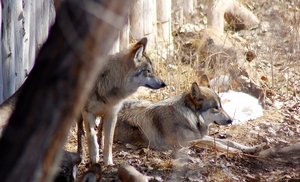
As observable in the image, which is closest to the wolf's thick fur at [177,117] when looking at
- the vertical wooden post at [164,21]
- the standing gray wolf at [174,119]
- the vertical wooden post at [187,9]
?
the standing gray wolf at [174,119]

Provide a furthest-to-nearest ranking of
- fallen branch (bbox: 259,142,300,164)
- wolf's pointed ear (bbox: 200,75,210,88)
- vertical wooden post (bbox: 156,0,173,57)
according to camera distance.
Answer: vertical wooden post (bbox: 156,0,173,57) < wolf's pointed ear (bbox: 200,75,210,88) < fallen branch (bbox: 259,142,300,164)

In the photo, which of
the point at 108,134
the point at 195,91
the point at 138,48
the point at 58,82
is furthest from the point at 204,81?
the point at 58,82

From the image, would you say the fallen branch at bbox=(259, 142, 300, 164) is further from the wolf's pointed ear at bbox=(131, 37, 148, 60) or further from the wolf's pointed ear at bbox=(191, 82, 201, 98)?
the wolf's pointed ear at bbox=(131, 37, 148, 60)

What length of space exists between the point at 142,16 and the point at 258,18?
9.97ft

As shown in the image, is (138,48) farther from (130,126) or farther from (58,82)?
(58,82)

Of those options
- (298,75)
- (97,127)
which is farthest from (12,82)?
(298,75)

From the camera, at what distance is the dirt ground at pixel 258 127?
8.24 m

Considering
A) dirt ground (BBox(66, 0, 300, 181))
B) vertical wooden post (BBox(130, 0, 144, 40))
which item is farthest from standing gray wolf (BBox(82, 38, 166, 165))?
vertical wooden post (BBox(130, 0, 144, 40))

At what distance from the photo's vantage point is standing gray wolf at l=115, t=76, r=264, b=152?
30.7 ft

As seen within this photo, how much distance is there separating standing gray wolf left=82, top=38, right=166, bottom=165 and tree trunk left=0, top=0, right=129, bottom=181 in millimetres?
4746

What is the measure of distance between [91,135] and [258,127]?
231 centimetres

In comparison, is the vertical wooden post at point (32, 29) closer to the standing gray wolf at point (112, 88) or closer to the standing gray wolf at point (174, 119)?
the standing gray wolf at point (112, 88)

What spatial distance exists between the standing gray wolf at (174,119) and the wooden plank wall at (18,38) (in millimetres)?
1374

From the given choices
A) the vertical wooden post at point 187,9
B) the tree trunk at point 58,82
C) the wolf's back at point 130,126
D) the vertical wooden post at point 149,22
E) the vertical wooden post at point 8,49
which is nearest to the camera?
the tree trunk at point 58,82
